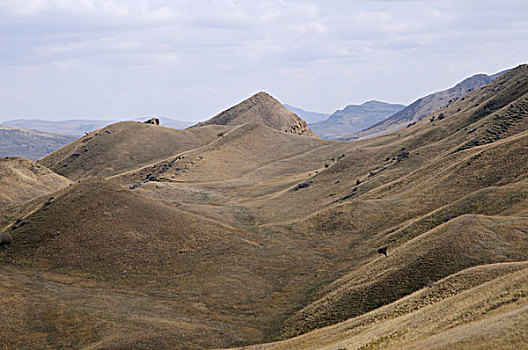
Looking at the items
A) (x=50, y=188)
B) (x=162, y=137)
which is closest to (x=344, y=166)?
(x=50, y=188)

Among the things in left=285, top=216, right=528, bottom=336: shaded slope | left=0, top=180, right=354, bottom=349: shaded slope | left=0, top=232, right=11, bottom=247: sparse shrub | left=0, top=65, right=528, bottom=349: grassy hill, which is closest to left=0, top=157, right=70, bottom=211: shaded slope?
left=0, top=65, right=528, bottom=349: grassy hill

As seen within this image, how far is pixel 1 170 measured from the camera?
8594 centimetres

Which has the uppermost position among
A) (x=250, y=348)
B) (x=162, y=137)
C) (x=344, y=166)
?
(x=162, y=137)

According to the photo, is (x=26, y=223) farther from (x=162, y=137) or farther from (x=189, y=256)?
(x=162, y=137)

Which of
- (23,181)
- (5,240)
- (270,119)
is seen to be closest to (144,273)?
(5,240)

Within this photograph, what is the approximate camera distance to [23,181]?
8525 cm

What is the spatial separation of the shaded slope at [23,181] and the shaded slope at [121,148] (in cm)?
2521

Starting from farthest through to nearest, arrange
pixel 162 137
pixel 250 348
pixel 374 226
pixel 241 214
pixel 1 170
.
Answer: pixel 162 137 → pixel 1 170 → pixel 241 214 → pixel 374 226 → pixel 250 348

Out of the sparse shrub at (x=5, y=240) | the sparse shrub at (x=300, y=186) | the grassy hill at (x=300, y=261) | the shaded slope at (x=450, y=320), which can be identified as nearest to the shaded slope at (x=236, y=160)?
the sparse shrub at (x=300, y=186)

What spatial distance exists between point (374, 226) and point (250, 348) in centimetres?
2678

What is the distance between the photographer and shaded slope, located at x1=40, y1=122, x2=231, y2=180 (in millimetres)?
125819

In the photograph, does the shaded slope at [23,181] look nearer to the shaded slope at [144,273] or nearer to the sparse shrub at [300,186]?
the shaded slope at [144,273]

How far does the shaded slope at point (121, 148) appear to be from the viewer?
413 ft

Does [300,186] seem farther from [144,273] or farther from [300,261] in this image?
[144,273]
